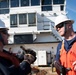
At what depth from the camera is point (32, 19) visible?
3672 centimetres

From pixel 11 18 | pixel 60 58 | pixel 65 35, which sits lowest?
pixel 11 18

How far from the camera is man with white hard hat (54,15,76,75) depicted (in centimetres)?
409

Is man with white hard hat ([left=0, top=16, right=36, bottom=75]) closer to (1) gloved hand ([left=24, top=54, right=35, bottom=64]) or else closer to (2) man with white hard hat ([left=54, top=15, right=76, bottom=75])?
(1) gloved hand ([left=24, top=54, right=35, bottom=64])

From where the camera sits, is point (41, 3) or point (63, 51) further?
point (41, 3)

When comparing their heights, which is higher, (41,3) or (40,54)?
(41,3)

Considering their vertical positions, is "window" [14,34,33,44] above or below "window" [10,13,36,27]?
below

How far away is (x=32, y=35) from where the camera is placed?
3575cm

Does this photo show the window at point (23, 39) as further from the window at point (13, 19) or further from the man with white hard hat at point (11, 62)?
the man with white hard hat at point (11, 62)

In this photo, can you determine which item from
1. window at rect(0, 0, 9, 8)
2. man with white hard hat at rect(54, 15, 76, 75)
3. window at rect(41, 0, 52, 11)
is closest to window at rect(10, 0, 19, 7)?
window at rect(0, 0, 9, 8)

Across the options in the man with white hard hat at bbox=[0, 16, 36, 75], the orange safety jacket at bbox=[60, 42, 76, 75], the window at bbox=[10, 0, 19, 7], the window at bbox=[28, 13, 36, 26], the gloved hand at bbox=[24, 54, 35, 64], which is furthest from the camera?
the window at bbox=[10, 0, 19, 7]

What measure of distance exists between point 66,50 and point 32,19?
32665 millimetres

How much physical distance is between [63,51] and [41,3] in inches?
1306

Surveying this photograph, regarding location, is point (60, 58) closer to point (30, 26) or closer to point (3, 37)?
point (3, 37)

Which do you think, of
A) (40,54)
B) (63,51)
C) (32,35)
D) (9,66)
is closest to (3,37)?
(9,66)
